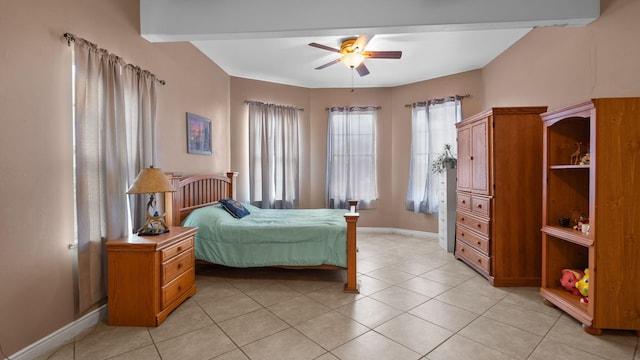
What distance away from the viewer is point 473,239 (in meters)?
3.58

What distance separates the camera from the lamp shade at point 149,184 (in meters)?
2.37

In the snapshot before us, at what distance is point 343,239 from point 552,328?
1871 millimetres

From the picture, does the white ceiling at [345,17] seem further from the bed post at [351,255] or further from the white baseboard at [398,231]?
the white baseboard at [398,231]

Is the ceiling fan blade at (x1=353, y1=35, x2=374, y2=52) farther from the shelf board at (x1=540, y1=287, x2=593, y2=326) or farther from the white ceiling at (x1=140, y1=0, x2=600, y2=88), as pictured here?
the shelf board at (x1=540, y1=287, x2=593, y2=326)

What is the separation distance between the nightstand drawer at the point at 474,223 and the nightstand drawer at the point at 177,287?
3238mm

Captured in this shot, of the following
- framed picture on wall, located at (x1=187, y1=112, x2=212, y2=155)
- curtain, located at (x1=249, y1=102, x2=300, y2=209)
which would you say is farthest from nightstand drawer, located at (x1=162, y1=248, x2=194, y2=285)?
curtain, located at (x1=249, y1=102, x2=300, y2=209)

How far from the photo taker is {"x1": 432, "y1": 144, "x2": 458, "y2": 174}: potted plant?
4637 millimetres

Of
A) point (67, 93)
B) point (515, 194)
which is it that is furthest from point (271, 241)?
point (515, 194)

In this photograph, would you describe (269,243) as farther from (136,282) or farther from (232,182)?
(232,182)

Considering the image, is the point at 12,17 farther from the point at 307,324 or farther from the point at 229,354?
the point at 307,324

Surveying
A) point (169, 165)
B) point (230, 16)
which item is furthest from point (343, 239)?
point (230, 16)

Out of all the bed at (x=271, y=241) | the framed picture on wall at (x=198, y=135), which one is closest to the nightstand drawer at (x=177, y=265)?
the bed at (x=271, y=241)

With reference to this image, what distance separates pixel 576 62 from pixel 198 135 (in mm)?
4391

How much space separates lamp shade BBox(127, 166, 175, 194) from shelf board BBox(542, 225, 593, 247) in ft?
11.2
